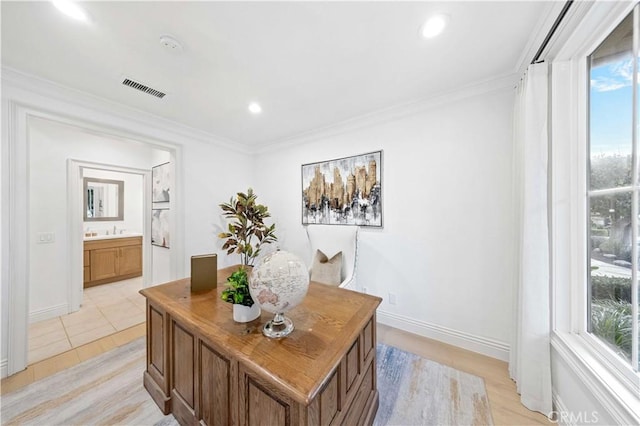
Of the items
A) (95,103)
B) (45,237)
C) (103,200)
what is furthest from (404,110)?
(103,200)

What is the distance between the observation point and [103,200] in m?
4.27

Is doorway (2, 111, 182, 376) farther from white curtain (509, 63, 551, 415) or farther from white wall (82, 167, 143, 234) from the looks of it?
white curtain (509, 63, 551, 415)

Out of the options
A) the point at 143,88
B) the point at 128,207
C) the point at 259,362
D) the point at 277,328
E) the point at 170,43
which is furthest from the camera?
the point at 128,207

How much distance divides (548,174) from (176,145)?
3749 millimetres

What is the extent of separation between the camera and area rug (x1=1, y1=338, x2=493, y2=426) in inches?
54.2

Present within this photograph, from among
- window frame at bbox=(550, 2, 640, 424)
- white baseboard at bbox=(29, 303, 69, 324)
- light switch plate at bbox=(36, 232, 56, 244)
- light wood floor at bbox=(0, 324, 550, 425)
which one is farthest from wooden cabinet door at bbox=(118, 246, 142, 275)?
window frame at bbox=(550, 2, 640, 424)

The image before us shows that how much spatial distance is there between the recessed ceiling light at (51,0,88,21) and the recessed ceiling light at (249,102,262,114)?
1253 mm

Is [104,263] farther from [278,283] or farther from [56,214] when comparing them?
[278,283]

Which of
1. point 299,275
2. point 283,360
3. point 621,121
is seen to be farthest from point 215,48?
point 621,121

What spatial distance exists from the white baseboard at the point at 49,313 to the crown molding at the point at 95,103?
2.50 meters

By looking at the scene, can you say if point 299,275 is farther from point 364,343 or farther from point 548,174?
point 548,174

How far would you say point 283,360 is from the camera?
85 cm

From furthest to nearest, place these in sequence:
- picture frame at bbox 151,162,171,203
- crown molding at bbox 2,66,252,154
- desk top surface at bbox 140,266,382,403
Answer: picture frame at bbox 151,162,171,203 < crown molding at bbox 2,66,252,154 < desk top surface at bbox 140,266,382,403

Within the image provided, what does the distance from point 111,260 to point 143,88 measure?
360cm
